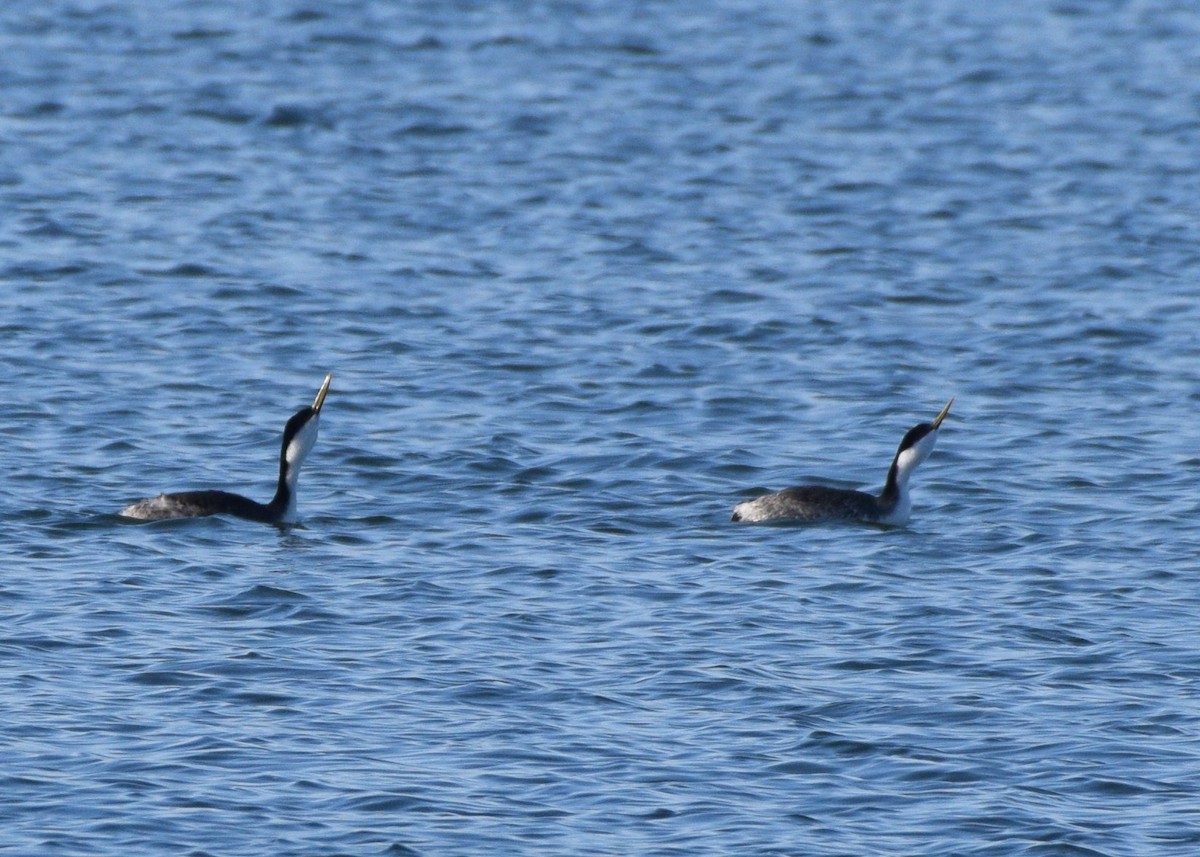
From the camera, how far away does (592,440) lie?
2084cm

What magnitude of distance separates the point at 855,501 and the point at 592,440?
328cm

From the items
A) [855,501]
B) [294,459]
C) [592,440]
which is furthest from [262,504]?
[855,501]

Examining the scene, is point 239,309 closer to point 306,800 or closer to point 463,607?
point 463,607

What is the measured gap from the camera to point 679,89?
39375 mm

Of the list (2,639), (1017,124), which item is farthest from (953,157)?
(2,639)

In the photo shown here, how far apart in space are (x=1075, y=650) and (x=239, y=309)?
43.1 feet

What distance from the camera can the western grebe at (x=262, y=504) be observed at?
17.6 m

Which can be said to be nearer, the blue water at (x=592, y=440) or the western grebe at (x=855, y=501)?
the blue water at (x=592, y=440)

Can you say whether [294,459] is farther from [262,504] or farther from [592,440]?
[592,440]

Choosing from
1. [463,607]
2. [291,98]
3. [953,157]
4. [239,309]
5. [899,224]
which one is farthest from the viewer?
[291,98]

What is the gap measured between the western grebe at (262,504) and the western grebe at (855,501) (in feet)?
11.5

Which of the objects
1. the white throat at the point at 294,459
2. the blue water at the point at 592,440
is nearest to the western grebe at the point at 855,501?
the blue water at the point at 592,440

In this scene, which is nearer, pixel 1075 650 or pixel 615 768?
pixel 615 768

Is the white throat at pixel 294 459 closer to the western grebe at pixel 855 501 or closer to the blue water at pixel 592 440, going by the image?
the blue water at pixel 592 440
